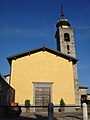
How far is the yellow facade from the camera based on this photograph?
63.0 ft

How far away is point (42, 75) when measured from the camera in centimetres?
1991

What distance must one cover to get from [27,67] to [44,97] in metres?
3.76

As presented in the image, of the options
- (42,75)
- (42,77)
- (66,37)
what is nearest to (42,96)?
(42,77)

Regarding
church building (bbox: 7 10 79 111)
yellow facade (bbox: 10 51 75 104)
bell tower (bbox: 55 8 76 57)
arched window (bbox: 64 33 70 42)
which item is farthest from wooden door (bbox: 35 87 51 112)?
arched window (bbox: 64 33 70 42)

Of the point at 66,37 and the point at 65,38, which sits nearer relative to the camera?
the point at 65,38

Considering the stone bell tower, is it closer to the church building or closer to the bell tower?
the bell tower

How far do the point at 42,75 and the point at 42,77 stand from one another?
0.74ft

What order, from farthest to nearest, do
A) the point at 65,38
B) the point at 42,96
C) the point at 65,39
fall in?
1. the point at 65,38
2. the point at 65,39
3. the point at 42,96

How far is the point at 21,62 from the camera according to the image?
20.3 metres

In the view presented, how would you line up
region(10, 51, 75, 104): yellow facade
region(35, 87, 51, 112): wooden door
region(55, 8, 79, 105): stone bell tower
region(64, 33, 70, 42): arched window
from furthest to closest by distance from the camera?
region(64, 33, 70, 42): arched window, region(55, 8, 79, 105): stone bell tower, region(35, 87, 51, 112): wooden door, region(10, 51, 75, 104): yellow facade

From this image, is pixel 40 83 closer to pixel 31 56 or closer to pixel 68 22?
pixel 31 56

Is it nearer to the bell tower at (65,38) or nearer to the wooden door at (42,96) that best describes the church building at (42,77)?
the wooden door at (42,96)

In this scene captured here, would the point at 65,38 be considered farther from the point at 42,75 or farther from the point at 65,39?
the point at 42,75

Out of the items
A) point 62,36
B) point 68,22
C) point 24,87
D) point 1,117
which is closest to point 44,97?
point 24,87
